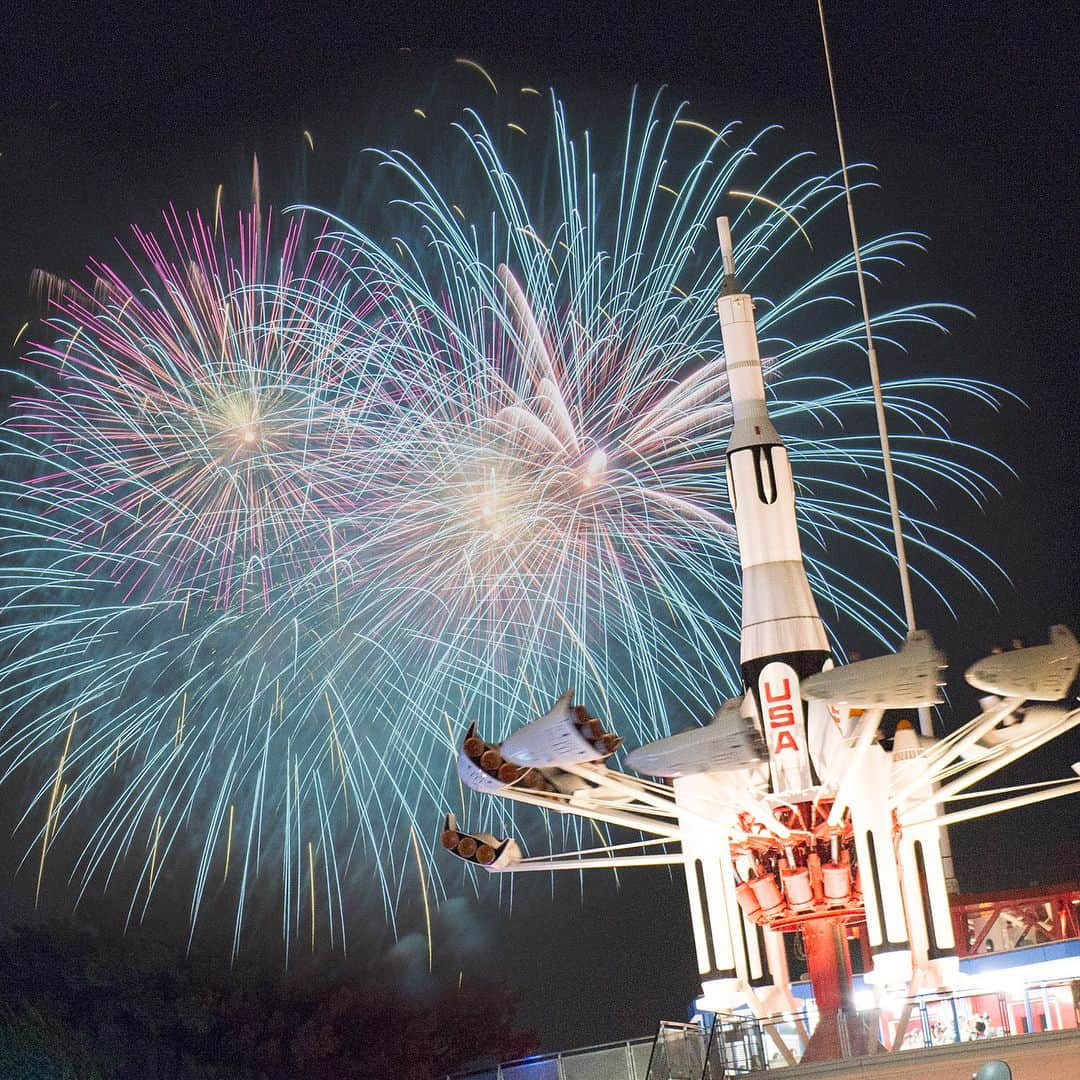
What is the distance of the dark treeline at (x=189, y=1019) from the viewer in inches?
2280

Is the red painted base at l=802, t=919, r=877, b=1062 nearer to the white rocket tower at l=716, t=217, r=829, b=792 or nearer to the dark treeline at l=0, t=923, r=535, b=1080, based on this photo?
the white rocket tower at l=716, t=217, r=829, b=792

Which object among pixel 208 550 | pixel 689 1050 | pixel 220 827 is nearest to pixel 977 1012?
pixel 689 1050

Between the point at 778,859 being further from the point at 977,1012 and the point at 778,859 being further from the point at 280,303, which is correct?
the point at 280,303

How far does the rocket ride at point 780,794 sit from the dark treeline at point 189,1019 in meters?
26.2

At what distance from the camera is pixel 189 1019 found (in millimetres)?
58188

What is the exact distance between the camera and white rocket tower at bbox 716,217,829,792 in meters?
34.8

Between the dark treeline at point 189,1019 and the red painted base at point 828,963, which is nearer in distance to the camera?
the red painted base at point 828,963

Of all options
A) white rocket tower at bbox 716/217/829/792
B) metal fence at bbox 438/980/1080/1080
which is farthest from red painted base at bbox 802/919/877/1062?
white rocket tower at bbox 716/217/829/792

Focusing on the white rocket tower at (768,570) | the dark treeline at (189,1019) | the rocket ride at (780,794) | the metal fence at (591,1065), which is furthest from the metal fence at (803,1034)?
the dark treeline at (189,1019)

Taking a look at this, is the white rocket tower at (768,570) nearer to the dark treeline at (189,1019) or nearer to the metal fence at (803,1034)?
the metal fence at (803,1034)

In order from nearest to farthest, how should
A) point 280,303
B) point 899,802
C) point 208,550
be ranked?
point 899,802 < point 280,303 < point 208,550

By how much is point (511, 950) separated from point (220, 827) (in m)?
12.7

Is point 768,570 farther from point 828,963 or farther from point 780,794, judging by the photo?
point 828,963

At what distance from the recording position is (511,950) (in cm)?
6912
